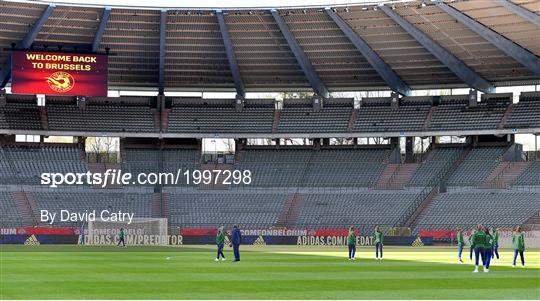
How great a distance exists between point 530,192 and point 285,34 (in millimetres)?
22668

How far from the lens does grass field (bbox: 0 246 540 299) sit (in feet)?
85.1

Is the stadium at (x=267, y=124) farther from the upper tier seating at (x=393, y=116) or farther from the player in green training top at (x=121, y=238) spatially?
the player in green training top at (x=121, y=238)

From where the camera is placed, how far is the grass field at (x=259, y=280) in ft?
85.1

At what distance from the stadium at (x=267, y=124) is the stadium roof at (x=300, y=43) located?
197mm

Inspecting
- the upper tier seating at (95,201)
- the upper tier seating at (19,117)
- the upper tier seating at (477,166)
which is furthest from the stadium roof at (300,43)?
the upper tier seating at (95,201)

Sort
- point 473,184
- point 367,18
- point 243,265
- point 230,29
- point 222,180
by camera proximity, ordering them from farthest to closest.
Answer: point 222,180
point 473,184
point 230,29
point 367,18
point 243,265

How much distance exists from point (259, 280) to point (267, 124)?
57.7m

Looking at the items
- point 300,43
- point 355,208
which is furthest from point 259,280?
point 355,208

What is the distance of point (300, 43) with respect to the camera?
77.2 meters

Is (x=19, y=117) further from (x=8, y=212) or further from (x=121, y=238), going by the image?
(x=121, y=238)

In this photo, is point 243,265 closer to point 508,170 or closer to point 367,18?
point 367,18

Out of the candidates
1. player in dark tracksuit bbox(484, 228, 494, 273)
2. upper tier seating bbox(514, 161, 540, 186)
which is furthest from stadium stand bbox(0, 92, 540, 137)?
player in dark tracksuit bbox(484, 228, 494, 273)

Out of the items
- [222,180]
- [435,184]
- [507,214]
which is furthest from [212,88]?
[507,214]

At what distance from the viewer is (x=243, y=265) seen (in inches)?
1563
